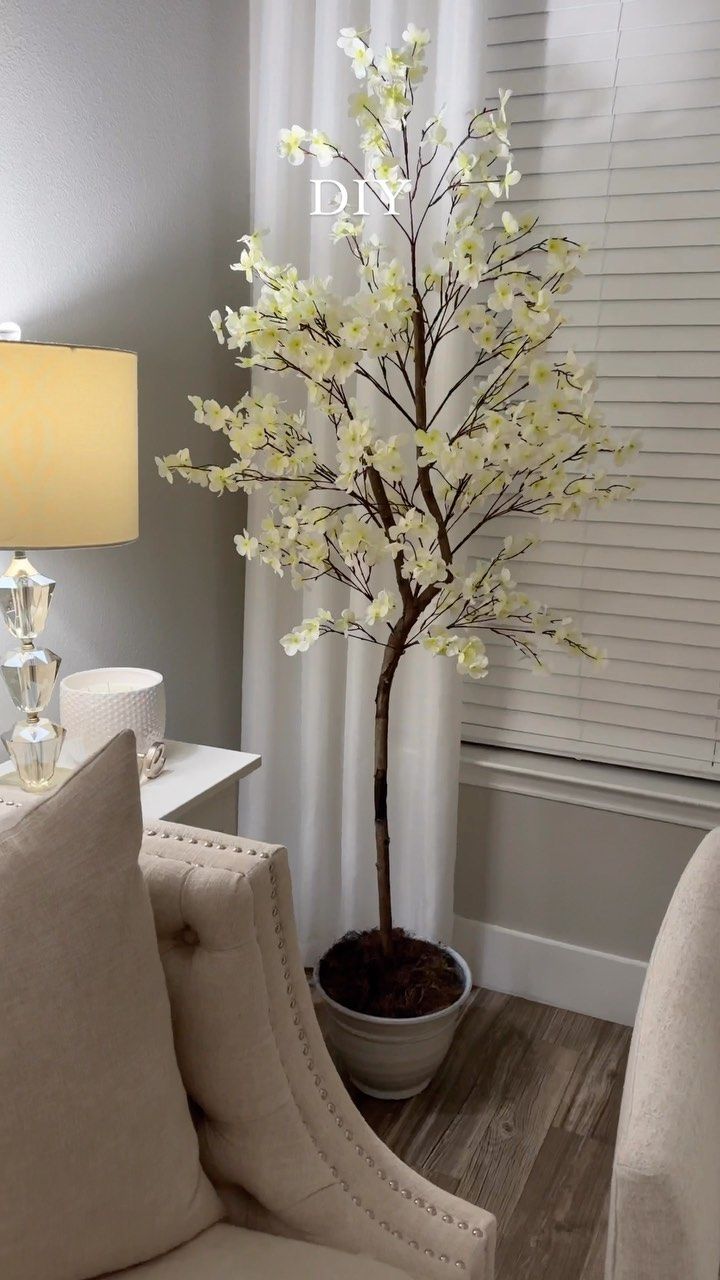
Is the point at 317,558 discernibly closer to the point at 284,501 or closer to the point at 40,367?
the point at 284,501

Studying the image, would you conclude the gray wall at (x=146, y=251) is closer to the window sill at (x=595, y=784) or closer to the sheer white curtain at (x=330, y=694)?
the sheer white curtain at (x=330, y=694)

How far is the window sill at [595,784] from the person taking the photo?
6.79 ft

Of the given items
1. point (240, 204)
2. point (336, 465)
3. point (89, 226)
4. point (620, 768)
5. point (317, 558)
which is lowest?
point (620, 768)

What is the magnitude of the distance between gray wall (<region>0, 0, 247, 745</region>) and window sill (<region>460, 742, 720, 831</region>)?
0.65m

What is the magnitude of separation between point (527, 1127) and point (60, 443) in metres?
1.52

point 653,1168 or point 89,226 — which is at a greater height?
point 89,226

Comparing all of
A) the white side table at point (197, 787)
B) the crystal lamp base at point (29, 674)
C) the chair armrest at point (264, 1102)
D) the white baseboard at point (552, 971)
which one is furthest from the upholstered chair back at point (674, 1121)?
the white baseboard at point (552, 971)

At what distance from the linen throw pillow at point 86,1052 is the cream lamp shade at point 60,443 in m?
0.50

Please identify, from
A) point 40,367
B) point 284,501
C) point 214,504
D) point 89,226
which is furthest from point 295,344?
point 214,504

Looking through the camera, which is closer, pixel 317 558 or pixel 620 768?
pixel 317 558

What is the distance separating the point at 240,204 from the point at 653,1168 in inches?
83.1

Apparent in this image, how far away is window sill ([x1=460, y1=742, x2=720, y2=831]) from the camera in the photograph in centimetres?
207

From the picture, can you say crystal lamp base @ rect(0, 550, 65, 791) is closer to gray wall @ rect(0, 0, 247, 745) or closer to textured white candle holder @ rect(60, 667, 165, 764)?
textured white candle holder @ rect(60, 667, 165, 764)

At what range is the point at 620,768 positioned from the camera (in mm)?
2186
